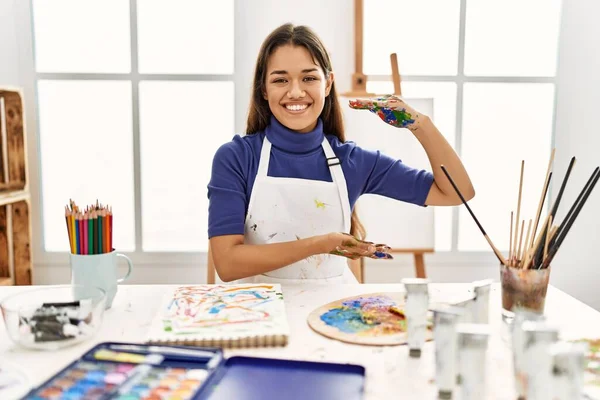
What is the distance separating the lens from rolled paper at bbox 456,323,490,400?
0.68 metres

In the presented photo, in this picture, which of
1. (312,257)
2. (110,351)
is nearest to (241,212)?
(312,257)

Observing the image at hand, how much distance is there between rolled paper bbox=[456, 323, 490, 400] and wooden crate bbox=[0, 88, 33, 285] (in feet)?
6.54

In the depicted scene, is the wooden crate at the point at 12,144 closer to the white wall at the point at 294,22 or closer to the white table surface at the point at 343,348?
the white wall at the point at 294,22

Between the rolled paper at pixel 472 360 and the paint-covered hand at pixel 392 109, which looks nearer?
the rolled paper at pixel 472 360

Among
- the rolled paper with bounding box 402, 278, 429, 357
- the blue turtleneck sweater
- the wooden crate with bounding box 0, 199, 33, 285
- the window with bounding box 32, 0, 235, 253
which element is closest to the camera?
the rolled paper with bounding box 402, 278, 429, 357

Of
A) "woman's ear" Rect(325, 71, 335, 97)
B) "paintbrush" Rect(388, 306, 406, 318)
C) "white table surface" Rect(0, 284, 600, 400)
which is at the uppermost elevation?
"woman's ear" Rect(325, 71, 335, 97)

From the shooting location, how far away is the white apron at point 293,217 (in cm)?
160

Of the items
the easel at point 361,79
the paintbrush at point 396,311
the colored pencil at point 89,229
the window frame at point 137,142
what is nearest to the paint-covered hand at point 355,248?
the paintbrush at point 396,311

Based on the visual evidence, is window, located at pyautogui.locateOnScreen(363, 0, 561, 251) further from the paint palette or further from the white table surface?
the paint palette

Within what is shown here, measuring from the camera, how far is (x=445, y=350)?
75cm

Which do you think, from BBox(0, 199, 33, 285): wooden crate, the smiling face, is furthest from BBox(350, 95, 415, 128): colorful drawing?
BBox(0, 199, 33, 285): wooden crate

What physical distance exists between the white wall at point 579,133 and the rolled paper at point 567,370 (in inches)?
81.1

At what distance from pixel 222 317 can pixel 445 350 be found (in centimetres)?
44

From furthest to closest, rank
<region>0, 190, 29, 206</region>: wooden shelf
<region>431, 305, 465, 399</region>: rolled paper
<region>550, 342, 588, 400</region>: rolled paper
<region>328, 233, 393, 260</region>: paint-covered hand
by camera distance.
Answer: <region>0, 190, 29, 206</region>: wooden shelf < <region>328, 233, 393, 260</region>: paint-covered hand < <region>431, 305, 465, 399</region>: rolled paper < <region>550, 342, 588, 400</region>: rolled paper
